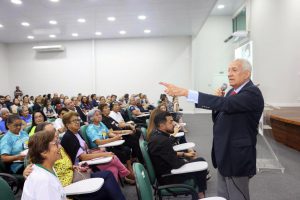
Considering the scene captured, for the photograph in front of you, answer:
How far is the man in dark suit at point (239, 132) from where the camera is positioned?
1777 millimetres

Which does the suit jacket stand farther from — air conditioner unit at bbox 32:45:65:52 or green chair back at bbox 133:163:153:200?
air conditioner unit at bbox 32:45:65:52

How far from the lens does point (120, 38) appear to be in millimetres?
13227

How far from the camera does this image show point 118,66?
1336 cm

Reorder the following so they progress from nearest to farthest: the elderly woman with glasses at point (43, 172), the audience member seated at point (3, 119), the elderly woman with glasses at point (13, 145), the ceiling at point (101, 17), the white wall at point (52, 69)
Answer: the elderly woman with glasses at point (43, 172) → the elderly woman with glasses at point (13, 145) → the audience member seated at point (3, 119) → the ceiling at point (101, 17) → the white wall at point (52, 69)

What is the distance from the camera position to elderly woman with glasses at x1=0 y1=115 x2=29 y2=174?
301 centimetres

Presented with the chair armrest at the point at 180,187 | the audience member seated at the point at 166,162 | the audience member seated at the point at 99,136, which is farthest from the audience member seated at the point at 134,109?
the chair armrest at the point at 180,187

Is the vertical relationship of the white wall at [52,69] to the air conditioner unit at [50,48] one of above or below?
below

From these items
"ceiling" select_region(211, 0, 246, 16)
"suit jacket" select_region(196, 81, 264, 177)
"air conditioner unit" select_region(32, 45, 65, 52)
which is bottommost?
"suit jacket" select_region(196, 81, 264, 177)

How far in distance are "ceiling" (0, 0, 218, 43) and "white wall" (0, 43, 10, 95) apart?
1.40 m

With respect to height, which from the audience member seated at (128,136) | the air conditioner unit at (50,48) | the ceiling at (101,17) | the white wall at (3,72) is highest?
the ceiling at (101,17)

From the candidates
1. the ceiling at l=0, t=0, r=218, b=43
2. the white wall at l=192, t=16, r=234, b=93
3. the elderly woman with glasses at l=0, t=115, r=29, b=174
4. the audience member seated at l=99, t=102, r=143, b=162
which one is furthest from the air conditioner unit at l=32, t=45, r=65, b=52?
the elderly woman with glasses at l=0, t=115, r=29, b=174

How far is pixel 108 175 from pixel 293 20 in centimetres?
783

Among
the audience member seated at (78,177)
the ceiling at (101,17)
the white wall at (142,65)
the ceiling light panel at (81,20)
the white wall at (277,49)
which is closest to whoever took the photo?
the audience member seated at (78,177)

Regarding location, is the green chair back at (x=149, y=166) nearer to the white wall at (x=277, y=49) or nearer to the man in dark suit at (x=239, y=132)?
the man in dark suit at (x=239, y=132)
